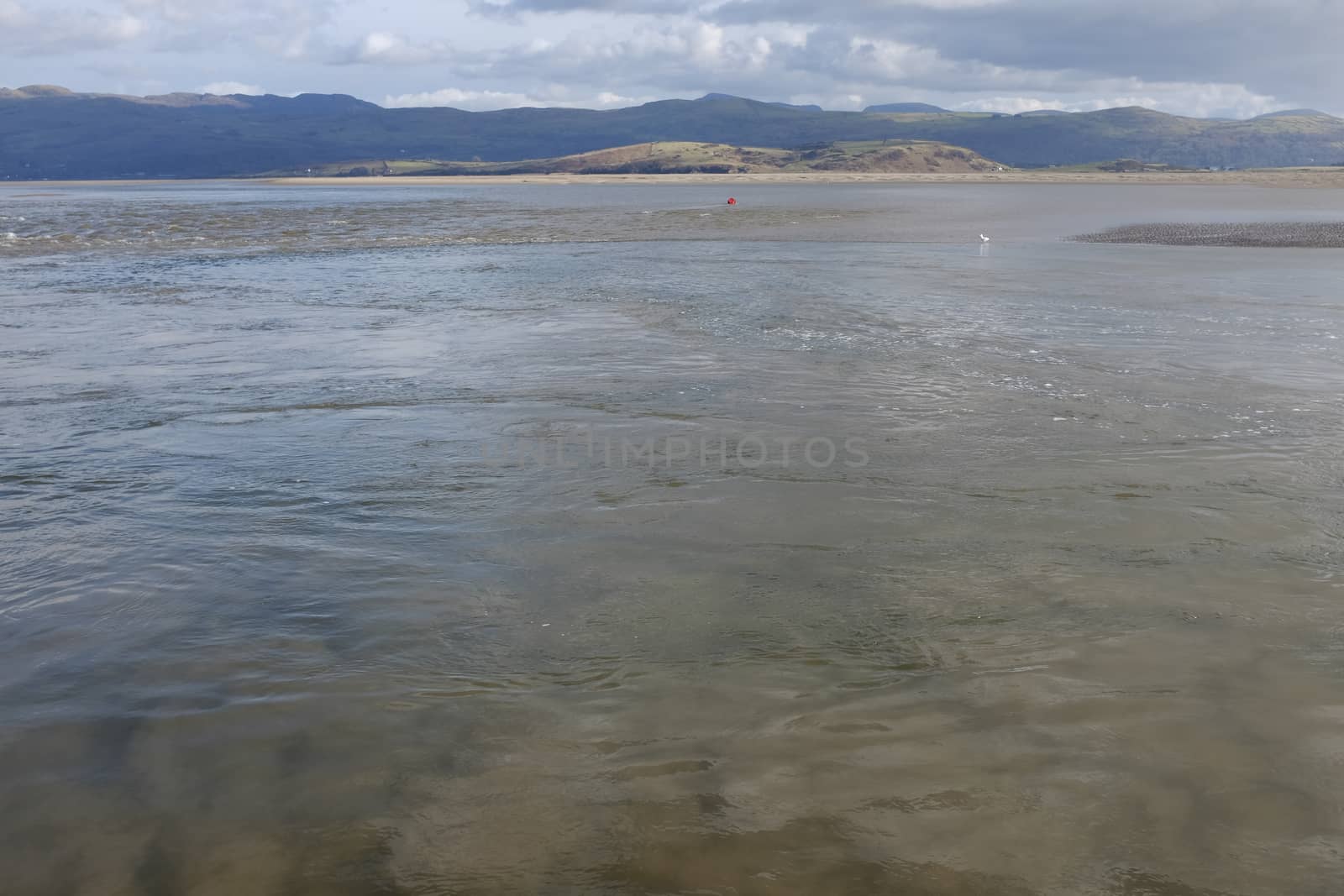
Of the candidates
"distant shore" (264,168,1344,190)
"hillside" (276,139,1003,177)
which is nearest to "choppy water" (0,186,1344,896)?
"distant shore" (264,168,1344,190)

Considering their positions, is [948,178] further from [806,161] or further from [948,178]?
[806,161]

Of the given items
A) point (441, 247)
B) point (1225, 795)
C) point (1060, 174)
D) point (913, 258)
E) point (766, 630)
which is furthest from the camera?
point (1060, 174)

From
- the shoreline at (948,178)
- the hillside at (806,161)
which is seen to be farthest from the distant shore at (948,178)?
the hillside at (806,161)

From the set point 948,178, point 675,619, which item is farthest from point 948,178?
point 675,619

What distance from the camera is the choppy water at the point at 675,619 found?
3.84 metres

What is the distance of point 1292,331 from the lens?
1466 centimetres

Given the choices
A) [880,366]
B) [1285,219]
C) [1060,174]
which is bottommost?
[880,366]

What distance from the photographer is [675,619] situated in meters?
5.67

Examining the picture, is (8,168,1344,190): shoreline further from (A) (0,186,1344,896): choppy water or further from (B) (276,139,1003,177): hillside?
(A) (0,186,1344,896): choppy water

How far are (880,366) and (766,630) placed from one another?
756 centimetres

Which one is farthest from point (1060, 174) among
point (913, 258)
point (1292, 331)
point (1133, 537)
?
point (1133, 537)

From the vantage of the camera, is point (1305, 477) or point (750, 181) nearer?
point (1305, 477)

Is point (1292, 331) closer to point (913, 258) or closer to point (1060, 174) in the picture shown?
point (913, 258)

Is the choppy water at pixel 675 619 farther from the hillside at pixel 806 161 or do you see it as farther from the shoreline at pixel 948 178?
the hillside at pixel 806 161
